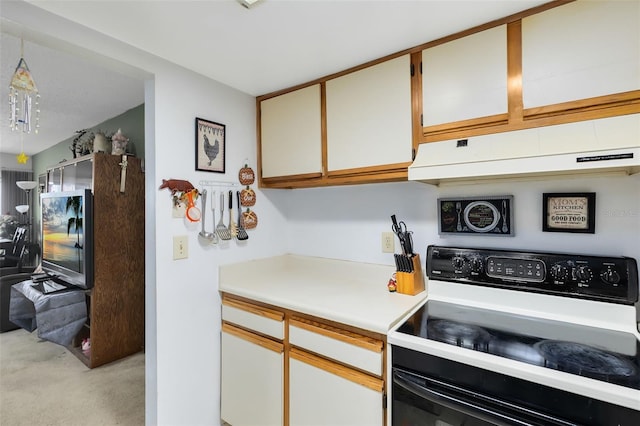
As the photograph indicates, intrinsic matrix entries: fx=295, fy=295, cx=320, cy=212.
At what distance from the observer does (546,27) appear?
3.66ft

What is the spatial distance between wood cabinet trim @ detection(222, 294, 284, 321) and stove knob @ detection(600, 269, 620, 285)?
135 centimetres

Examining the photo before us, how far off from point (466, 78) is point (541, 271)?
889mm

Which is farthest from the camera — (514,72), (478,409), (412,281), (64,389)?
(64,389)

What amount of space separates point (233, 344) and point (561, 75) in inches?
77.3

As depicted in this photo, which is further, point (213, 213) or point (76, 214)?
point (76, 214)

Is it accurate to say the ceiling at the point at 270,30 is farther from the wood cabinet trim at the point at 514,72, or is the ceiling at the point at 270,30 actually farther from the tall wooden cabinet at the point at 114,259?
the tall wooden cabinet at the point at 114,259

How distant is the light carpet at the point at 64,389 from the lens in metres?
1.94

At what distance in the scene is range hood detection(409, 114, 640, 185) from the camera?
3.07ft

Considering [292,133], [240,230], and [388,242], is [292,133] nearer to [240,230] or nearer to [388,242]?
[240,230]

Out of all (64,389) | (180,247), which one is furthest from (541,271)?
(64,389)

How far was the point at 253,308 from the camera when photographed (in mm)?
1595

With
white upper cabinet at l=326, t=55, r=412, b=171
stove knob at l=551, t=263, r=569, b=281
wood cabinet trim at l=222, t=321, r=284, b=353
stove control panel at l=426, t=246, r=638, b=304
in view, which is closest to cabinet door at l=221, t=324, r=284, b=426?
wood cabinet trim at l=222, t=321, r=284, b=353

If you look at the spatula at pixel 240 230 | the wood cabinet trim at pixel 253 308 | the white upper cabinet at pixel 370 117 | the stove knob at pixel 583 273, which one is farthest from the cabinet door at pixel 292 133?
the stove knob at pixel 583 273

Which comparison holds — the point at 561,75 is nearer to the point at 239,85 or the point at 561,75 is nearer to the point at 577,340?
the point at 577,340
